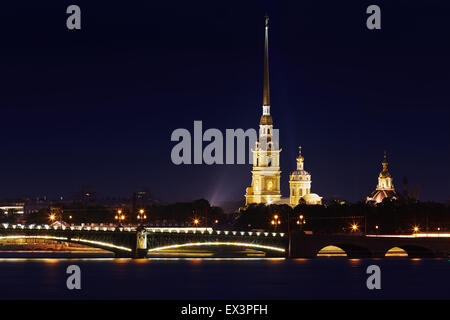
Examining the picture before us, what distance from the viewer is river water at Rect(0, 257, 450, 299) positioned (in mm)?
114562

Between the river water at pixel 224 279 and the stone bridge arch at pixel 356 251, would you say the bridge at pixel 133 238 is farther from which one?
the stone bridge arch at pixel 356 251

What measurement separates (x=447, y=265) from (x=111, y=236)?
40.1 meters

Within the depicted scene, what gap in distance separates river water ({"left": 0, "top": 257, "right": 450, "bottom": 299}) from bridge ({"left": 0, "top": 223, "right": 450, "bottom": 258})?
204cm

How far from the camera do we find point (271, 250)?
550 feet

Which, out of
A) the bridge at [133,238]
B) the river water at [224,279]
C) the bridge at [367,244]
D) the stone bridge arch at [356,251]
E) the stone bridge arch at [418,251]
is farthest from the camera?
the stone bridge arch at [418,251]

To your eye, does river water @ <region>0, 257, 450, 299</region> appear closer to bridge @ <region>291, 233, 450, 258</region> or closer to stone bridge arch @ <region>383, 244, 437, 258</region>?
bridge @ <region>291, 233, 450, 258</region>

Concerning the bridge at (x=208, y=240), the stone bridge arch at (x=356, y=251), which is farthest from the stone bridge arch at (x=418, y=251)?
the stone bridge arch at (x=356, y=251)

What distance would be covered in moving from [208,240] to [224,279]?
29634 mm

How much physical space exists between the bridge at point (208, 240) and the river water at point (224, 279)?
2.04 m

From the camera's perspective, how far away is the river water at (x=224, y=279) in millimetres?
114562
